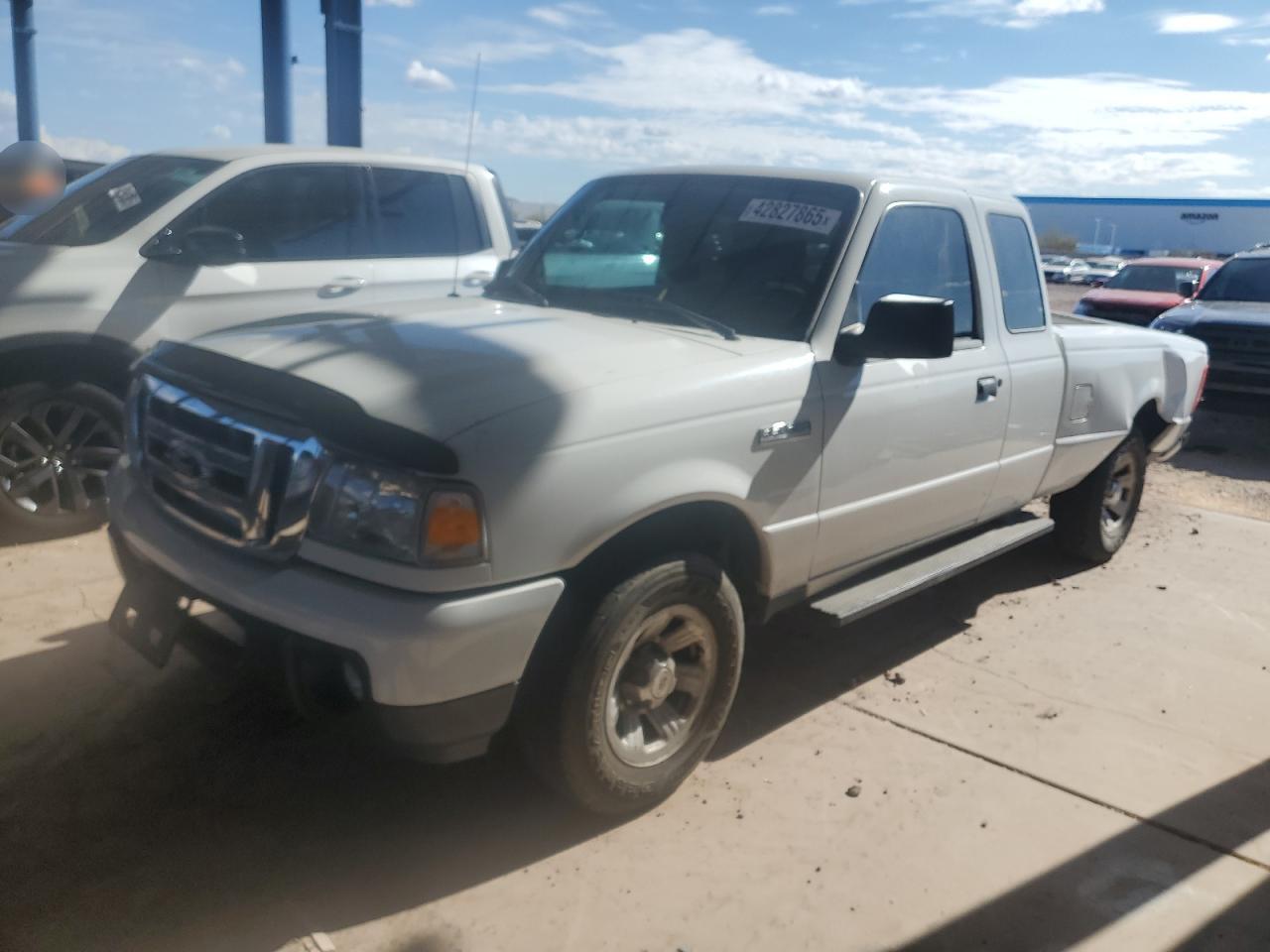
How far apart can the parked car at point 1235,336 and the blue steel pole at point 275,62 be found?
28.4 feet

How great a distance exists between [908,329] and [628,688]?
1.40m

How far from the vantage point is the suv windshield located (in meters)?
3.75

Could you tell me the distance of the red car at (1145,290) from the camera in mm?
14289

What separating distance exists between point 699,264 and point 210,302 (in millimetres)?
2902

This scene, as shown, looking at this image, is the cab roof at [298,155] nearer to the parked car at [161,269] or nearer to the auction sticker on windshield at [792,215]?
the parked car at [161,269]

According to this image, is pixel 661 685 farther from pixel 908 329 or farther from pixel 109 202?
pixel 109 202

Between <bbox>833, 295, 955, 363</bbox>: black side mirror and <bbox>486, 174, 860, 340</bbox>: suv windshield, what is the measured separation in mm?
229

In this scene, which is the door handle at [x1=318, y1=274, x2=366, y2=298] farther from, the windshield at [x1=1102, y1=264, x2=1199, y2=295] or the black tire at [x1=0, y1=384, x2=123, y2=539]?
the windshield at [x1=1102, y1=264, x2=1199, y2=295]

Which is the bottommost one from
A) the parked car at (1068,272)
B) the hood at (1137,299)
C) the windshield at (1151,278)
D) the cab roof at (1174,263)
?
the parked car at (1068,272)

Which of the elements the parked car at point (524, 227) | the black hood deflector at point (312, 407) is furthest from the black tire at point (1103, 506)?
the black hood deflector at point (312, 407)

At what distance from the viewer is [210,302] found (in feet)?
18.3

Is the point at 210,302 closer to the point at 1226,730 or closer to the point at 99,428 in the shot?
the point at 99,428

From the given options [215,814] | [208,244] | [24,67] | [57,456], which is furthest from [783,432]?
[24,67]

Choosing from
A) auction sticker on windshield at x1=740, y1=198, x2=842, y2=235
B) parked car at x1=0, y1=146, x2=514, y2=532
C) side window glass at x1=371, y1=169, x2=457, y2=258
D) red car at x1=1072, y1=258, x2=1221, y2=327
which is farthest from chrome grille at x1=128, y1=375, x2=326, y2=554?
red car at x1=1072, y1=258, x2=1221, y2=327
